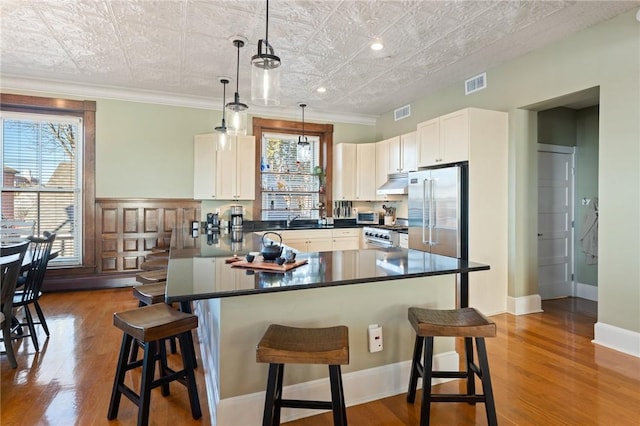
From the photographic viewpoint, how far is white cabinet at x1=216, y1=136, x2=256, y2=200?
5465 millimetres

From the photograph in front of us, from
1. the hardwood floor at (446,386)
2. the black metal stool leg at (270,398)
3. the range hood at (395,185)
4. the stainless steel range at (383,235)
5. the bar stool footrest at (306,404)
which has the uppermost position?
the range hood at (395,185)

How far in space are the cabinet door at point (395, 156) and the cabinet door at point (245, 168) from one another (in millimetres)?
2196

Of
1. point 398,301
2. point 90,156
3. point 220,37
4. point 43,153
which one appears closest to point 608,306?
point 398,301

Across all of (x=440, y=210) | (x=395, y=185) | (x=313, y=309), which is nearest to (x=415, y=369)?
(x=313, y=309)

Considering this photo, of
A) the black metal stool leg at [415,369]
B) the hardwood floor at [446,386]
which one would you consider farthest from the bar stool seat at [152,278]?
the black metal stool leg at [415,369]

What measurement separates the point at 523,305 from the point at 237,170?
426 centimetres

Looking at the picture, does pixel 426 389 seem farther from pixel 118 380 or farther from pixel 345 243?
pixel 345 243

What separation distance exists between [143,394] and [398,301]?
5.05ft

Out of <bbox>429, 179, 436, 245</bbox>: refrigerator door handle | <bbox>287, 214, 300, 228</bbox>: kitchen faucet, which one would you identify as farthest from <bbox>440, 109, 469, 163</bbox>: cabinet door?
<bbox>287, 214, 300, 228</bbox>: kitchen faucet

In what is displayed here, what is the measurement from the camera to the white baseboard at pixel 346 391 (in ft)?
6.14

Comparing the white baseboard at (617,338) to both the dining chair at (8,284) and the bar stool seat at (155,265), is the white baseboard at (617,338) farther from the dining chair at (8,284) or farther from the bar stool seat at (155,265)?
the dining chair at (8,284)

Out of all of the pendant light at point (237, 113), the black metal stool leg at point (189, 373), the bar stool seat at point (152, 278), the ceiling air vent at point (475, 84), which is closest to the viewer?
the black metal stool leg at point (189, 373)

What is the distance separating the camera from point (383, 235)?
5.34 metres

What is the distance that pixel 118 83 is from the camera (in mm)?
4820
